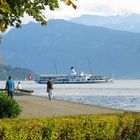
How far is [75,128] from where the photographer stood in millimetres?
16469

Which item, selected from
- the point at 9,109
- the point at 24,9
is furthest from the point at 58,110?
the point at 24,9

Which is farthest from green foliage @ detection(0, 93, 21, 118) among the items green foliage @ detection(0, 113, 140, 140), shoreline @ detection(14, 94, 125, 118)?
green foliage @ detection(0, 113, 140, 140)

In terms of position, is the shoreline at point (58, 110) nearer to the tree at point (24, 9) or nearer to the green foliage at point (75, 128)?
the tree at point (24, 9)

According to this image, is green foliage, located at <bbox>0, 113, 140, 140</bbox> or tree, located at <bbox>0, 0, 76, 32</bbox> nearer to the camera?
green foliage, located at <bbox>0, 113, 140, 140</bbox>

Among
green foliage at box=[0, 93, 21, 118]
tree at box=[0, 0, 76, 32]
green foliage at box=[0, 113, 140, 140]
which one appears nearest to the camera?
green foliage at box=[0, 113, 140, 140]

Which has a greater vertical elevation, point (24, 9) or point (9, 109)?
point (24, 9)

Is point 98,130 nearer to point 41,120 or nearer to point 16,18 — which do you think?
point 41,120

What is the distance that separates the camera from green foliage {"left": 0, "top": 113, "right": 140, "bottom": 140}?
1502cm

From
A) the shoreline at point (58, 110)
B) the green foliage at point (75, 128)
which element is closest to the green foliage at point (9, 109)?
the shoreline at point (58, 110)

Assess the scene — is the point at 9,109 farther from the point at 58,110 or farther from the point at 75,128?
the point at 75,128

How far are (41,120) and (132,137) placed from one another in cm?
358

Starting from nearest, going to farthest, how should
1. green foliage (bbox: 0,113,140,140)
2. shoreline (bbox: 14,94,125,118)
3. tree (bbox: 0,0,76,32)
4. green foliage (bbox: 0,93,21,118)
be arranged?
green foliage (bbox: 0,113,140,140), tree (bbox: 0,0,76,32), green foliage (bbox: 0,93,21,118), shoreline (bbox: 14,94,125,118)

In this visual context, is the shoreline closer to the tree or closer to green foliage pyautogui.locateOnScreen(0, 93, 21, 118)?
green foliage pyautogui.locateOnScreen(0, 93, 21, 118)

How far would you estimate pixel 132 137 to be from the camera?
18109mm
